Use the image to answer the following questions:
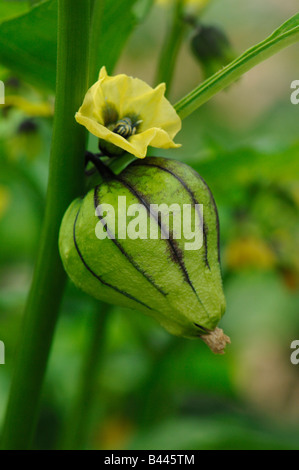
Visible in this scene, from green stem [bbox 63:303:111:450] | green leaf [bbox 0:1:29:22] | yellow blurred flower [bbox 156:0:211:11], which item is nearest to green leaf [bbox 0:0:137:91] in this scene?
green leaf [bbox 0:1:29:22]

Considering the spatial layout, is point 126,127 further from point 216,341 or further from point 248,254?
point 248,254

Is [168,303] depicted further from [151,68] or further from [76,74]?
[151,68]

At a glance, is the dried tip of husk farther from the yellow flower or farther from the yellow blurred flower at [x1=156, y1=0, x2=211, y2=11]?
the yellow blurred flower at [x1=156, y1=0, x2=211, y2=11]

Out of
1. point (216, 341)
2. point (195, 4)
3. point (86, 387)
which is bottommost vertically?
point (216, 341)

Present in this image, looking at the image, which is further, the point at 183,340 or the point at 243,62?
the point at 183,340

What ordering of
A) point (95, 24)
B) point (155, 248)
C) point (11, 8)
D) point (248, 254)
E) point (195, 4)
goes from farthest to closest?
point (248, 254) < point (195, 4) < point (11, 8) < point (95, 24) < point (155, 248)

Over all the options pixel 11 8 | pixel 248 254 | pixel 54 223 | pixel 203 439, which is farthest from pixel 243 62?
pixel 203 439
